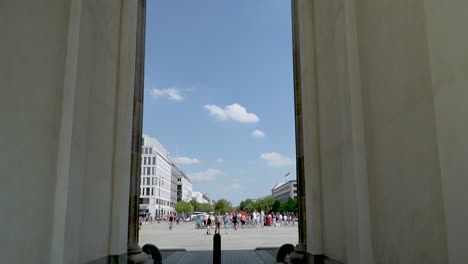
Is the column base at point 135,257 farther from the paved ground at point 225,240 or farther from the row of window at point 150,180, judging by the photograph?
the row of window at point 150,180

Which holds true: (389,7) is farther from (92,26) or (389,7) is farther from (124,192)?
(124,192)

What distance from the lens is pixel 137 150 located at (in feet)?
34.4

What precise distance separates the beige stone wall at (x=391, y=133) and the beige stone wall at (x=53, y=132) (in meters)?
4.03

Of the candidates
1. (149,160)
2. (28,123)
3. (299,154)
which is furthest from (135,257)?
(149,160)

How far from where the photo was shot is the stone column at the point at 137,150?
990cm

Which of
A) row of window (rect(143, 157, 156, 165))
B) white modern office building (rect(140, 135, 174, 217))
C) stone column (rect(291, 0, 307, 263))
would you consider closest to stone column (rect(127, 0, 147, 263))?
stone column (rect(291, 0, 307, 263))

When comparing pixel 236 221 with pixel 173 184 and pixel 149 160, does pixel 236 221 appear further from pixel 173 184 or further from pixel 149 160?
pixel 173 184

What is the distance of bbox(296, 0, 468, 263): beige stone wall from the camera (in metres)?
3.44

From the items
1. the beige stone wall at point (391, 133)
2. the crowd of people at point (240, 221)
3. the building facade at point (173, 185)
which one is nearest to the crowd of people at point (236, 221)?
the crowd of people at point (240, 221)

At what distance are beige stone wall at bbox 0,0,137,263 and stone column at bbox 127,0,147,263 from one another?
176 cm

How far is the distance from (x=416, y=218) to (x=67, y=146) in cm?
452

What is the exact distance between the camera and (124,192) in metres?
8.88

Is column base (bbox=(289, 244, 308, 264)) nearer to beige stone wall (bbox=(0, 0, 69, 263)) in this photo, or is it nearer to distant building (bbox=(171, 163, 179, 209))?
beige stone wall (bbox=(0, 0, 69, 263))

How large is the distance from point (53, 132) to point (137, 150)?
4842 millimetres
